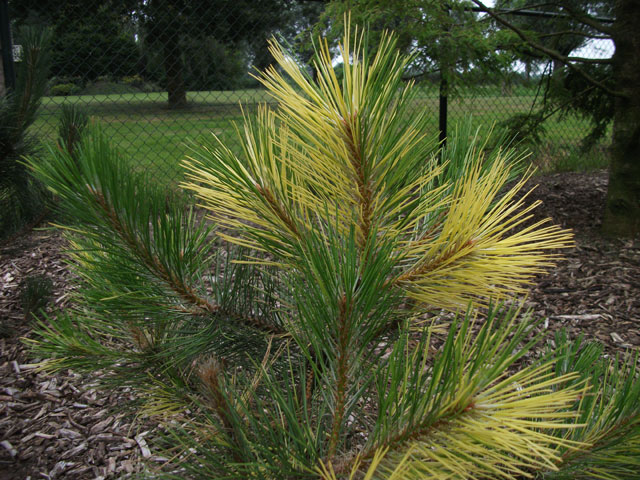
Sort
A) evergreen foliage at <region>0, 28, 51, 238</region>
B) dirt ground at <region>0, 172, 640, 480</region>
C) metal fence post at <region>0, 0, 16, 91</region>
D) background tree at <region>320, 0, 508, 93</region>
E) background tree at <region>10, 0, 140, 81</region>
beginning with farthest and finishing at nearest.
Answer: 1. background tree at <region>10, 0, 140, 81</region>
2. metal fence post at <region>0, 0, 16, 91</region>
3. background tree at <region>320, 0, 508, 93</region>
4. evergreen foliage at <region>0, 28, 51, 238</region>
5. dirt ground at <region>0, 172, 640, 480</region>

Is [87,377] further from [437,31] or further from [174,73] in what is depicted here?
[174,73]

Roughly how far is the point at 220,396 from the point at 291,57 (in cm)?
51

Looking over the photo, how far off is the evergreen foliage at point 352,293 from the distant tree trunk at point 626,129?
9.91 ft

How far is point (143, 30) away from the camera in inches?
197

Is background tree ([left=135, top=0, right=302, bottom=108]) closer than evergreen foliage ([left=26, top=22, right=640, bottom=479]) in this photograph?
No

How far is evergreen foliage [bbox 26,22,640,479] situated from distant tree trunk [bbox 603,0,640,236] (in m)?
3.02

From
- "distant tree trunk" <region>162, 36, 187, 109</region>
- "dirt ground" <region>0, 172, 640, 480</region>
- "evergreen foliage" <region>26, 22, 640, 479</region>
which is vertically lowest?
"dirt ground" <region>0, 172, 640, 480</region>

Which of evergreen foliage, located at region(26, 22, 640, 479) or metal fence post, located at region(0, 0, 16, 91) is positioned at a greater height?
metal fence post, located at region(0, 0, 16, 91)

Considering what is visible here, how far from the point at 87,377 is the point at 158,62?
15.6 ft

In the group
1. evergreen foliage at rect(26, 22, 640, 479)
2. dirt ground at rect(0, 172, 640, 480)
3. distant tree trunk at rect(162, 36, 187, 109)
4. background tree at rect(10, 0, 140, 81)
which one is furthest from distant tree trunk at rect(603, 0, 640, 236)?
background tree at rect(10, 0, 140, 81)

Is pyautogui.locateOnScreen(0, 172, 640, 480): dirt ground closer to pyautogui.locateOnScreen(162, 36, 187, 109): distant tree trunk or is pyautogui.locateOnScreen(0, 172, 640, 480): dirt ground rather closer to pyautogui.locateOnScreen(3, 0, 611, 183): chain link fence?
pyautogui.locateOnScreen(3, 0, 611, 183): chain link fence

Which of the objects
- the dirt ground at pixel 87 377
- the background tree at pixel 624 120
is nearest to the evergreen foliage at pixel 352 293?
the dirt ground at pixel 87 377

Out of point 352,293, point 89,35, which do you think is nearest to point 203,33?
point 89,35

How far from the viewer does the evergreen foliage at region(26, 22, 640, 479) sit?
59 cm
